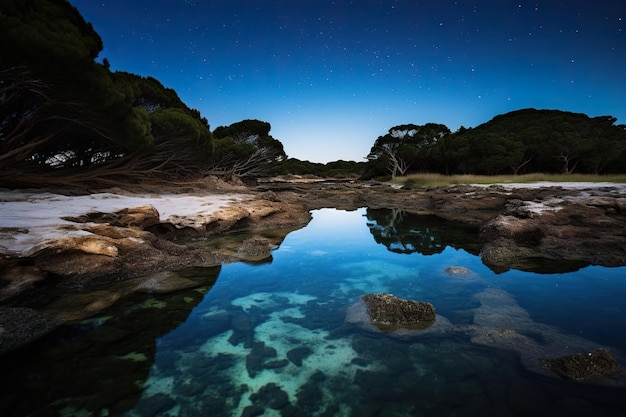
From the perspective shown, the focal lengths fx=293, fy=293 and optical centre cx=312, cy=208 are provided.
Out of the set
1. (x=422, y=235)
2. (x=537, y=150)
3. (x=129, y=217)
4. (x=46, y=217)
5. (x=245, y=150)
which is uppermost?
(x=537, y=150)

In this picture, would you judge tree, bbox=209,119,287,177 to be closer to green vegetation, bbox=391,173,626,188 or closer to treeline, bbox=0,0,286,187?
treeline, bbox=0,0,286,187

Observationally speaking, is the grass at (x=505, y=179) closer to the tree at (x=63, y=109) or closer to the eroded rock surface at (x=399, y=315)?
the tree at (x=63, y=109)

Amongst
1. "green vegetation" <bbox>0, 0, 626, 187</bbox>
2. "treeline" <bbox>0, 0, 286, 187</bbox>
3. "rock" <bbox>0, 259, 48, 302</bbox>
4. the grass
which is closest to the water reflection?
"rock" <bbox>0, 259, 48, 302</bbox>

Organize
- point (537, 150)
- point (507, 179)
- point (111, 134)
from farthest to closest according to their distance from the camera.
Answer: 1. point (537, 150)
2. point (507, 179)
3. point (111, 134)

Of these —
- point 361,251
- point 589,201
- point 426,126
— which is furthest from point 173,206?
point 426,126

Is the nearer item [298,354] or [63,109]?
[298,354]

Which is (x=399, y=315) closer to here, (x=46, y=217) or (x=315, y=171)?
(x=46, y=217)

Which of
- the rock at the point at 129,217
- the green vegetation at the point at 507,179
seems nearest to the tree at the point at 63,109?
the rock at the point at 129,217

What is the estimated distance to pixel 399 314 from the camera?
3809 millimetres

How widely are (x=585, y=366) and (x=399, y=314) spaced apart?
5.82 ft

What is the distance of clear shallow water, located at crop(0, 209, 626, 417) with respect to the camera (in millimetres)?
2385

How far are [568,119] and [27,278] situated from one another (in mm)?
46563

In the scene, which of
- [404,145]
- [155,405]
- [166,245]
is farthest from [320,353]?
[404,145]

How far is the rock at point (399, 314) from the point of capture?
12.0 ft
